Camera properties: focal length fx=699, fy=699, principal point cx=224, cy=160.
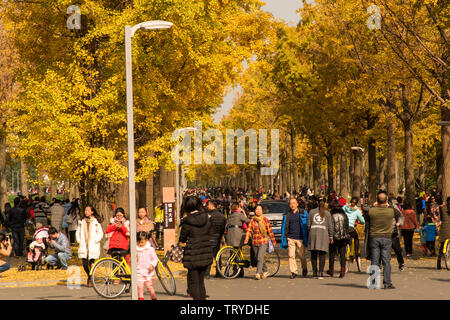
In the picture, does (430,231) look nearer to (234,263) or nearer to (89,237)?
(234,263)

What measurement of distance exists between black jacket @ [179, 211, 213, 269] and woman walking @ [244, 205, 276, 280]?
18.6 ft

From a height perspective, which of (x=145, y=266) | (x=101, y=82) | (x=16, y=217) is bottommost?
(x=145, y=266)

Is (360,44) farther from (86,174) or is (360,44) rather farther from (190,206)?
(190,206)

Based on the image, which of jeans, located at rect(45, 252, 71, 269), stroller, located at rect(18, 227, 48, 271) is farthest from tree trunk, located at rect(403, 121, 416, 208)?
stroller, located at rect(18, 227, 48, 271)

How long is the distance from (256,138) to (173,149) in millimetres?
43583

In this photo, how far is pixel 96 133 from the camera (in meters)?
18.9

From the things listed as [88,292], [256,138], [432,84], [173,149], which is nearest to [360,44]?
[432,84]

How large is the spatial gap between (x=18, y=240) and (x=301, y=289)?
42.1ft

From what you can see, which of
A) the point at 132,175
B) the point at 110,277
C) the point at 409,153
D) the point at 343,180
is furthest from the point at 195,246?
the point at 343,180

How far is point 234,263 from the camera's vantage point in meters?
16.9

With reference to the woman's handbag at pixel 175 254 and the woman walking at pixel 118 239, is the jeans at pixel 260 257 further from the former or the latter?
the woman walking at pixel 118 239

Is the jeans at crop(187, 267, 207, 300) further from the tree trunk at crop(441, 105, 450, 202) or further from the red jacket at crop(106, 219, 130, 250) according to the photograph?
the tree trunk at crop(441, 105, 450, 202)

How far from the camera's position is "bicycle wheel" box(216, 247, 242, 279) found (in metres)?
16.6

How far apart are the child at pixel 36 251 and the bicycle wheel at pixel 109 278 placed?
590cm
